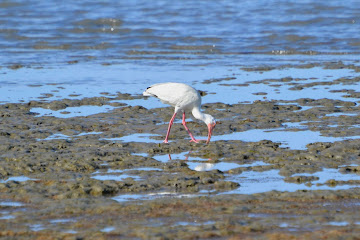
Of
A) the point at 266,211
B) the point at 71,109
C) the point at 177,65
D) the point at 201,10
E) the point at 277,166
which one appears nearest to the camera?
the point at 266,211

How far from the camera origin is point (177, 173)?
9000mm

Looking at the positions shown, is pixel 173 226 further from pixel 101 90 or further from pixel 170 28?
pixel 170 28

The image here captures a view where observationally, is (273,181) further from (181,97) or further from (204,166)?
(181,97)

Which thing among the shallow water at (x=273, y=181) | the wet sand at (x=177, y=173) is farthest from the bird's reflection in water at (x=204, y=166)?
the shallow water at (x=273, y=181)

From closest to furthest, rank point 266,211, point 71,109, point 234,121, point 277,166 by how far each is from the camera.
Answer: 1. point 266,211
2. point 277,166
3. point 234,121
4. point 71,109

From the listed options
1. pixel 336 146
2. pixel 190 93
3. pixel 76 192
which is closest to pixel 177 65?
pixel 190 93

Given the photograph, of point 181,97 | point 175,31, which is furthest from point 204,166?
point 175,31

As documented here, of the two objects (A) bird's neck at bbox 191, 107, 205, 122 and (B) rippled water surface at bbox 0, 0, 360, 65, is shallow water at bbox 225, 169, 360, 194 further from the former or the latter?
(B) rippled water surface at bbox 0, 0, 360, 65

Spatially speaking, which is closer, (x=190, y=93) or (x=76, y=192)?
(x=76, y=192)

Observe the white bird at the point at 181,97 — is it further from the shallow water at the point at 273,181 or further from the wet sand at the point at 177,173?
the shallow water at the point at 273,181

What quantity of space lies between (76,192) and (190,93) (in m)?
4.21

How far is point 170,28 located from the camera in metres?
29.9

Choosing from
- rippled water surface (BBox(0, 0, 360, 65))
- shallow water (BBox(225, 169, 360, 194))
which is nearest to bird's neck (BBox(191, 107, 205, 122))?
shallow water (BBox(225, 169, 360, 194))

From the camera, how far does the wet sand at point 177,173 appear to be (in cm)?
674
